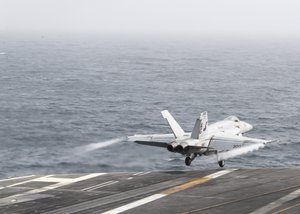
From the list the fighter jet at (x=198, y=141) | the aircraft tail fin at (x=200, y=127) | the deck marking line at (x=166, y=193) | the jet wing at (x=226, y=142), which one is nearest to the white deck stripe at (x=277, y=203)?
the fighter jet at (x=198, y=141)

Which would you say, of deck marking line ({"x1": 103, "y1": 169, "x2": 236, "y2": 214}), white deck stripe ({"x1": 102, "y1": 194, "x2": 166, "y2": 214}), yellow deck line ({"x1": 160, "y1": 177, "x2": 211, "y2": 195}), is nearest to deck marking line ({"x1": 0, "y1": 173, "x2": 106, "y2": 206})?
white deck stripe ({"x1": 102, "y1": 194, "x2": 166, "y2": 214})

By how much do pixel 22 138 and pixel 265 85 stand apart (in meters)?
80.7

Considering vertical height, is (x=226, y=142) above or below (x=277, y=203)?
above

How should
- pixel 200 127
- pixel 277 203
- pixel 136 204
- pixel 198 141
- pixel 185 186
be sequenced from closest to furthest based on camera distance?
pixel 277 203
pixel 136 204
pixel 185 186
pixel 198 141
pixel 200 127

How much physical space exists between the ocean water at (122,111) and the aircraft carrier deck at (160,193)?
5101 millimetres

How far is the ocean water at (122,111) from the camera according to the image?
63250 mm

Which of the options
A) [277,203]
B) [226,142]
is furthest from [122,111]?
[277,203]

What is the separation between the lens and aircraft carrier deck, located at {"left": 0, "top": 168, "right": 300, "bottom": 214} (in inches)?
1380

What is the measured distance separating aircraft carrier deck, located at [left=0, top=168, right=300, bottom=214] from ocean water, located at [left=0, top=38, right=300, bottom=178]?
5.10 m

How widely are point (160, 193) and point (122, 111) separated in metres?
56.9

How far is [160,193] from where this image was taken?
130 ft

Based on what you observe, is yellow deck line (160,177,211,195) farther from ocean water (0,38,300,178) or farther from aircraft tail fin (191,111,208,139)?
ocean water (0,38,300,178)

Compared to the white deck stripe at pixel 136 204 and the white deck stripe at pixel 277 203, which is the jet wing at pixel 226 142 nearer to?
the white deck stripe at pixel 277 203

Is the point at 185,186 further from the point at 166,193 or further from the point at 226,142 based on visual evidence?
the point at 226,142
